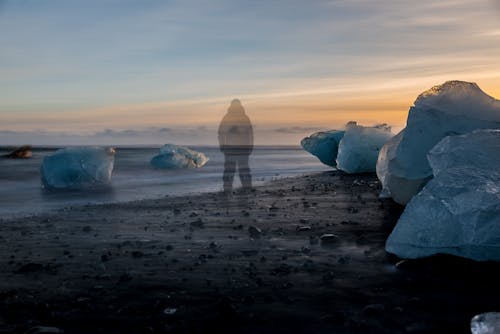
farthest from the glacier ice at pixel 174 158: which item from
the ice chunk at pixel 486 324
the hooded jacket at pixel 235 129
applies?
the ice chunk at pixel 486 324

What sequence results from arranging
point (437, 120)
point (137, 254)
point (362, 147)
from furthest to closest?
point (362, 147) → point (437, 120) → point (137, 254)

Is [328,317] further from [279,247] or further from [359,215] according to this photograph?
[359,215]

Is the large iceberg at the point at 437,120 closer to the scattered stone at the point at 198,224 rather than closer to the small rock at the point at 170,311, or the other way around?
the scattered stone at the point at 198,224

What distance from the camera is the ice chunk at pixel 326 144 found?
703 inches

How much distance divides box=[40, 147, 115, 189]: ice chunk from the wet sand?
277 inches

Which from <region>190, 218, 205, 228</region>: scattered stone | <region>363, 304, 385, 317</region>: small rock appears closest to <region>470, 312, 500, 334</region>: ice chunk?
<region>363, 304, 385, 317</region>: small rock

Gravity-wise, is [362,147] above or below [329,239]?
above

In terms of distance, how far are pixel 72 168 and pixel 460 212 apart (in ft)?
38.4

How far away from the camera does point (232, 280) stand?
3.99 m

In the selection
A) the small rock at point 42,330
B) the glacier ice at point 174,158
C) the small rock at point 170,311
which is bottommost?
the small rock at point 170,311

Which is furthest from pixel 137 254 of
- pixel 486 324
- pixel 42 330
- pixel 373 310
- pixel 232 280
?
pixel 486 324

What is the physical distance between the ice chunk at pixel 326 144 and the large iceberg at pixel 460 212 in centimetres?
1282

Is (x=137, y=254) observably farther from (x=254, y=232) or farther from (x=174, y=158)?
(x=174, y=158)

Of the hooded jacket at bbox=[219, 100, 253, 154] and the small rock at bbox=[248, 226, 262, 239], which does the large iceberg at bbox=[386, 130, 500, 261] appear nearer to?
the small rock at bbox=[248, 226, 262, 239]
